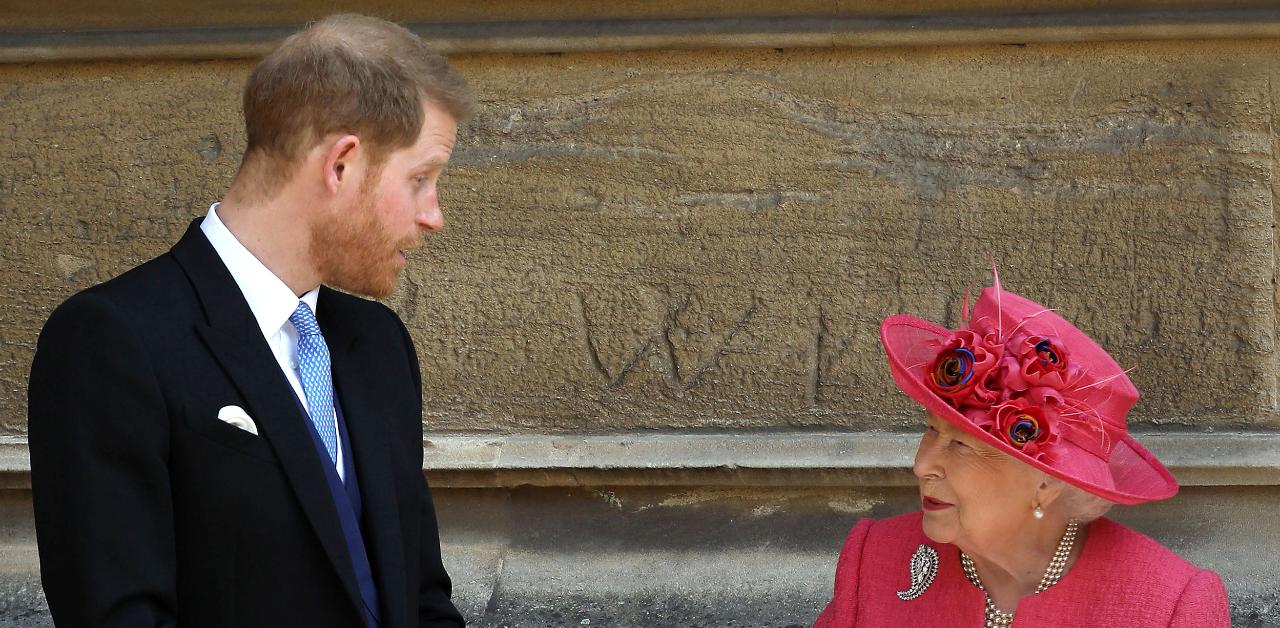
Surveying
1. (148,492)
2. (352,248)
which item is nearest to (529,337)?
(352,248)

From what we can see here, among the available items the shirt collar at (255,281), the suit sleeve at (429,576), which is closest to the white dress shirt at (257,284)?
the shirt collar at (255,281)

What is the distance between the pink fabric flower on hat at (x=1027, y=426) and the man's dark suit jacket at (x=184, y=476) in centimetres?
94

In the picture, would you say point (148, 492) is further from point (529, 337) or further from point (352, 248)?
point (529, 337)

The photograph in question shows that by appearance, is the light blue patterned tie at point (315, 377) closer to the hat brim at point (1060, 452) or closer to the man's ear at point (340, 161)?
the man's ear at point (340, 161)

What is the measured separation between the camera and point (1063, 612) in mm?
2154

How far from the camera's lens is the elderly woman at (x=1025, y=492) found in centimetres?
206

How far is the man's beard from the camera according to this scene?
1913mm

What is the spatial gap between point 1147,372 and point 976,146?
2.39 feet

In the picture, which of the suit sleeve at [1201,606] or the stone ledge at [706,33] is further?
the stone ledge at [706,33]

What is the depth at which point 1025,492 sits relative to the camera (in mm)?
2158

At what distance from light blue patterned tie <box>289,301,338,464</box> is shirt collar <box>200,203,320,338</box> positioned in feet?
0.15

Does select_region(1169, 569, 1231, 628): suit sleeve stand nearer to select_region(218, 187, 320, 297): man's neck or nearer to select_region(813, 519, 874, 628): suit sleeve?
select_region(813, 519, 874, 628): suit sleeve

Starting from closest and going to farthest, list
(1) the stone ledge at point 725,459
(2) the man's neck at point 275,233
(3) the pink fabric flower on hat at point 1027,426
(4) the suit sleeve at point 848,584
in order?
(2) the man's neck at point 275,233 < (3) the pink fabric flower on hat at point 1027,426 < (4) the suit sleeve at point 848,584 < (1) the stone ledge at point 725,459

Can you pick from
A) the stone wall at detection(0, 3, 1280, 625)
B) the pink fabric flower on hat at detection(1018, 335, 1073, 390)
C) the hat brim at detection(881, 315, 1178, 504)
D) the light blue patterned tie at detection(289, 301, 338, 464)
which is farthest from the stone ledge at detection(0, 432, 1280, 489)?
the light blue patterned tie at detection(289, 301, 338, 464)
